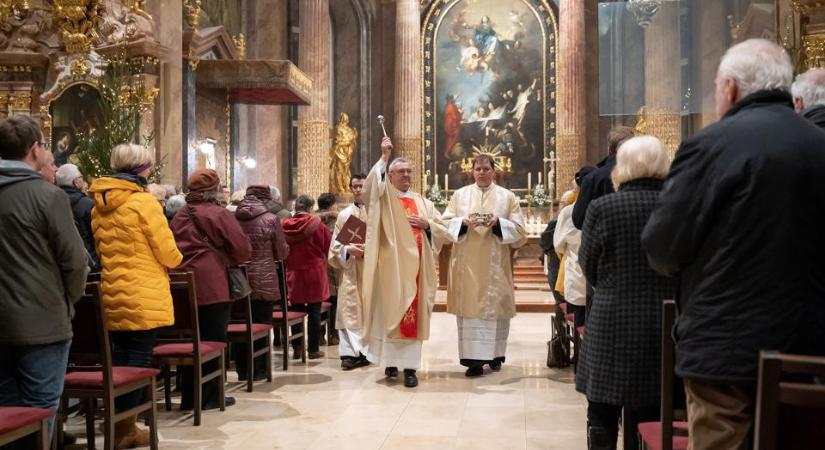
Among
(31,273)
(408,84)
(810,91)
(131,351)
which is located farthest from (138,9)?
(408,84)

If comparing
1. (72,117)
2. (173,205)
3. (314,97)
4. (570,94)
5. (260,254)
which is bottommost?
(260,254)

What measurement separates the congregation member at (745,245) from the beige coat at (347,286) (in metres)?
5.95

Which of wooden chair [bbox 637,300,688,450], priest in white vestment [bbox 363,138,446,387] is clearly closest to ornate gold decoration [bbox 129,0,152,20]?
priest in white vestment [bbox 363,138,446,387]

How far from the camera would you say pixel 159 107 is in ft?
38.8

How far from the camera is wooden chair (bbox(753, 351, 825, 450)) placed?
216cm

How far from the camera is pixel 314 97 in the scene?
2022 centimetres

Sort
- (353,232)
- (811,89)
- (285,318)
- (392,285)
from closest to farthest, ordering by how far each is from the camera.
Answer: (811,89)
(392,285)
(285,318)
(353,232)

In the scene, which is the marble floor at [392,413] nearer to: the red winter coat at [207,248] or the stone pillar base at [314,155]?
the red winter coat at [207,248]

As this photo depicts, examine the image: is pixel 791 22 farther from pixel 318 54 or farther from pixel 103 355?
pixel 318 54

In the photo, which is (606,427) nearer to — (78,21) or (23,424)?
(23,424)

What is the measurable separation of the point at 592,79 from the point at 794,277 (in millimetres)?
22002

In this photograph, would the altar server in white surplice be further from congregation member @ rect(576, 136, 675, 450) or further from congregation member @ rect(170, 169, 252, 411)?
congregation member @ rect(576, 136, 675, 450)

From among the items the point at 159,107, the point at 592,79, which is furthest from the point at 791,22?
the point at 592,79

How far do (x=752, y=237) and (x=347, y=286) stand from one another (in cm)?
634
